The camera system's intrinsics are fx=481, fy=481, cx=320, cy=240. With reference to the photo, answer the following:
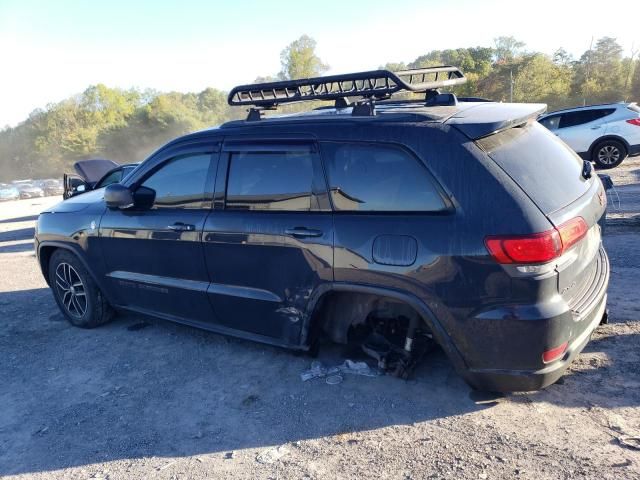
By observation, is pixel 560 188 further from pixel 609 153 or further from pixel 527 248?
pixel 609 153

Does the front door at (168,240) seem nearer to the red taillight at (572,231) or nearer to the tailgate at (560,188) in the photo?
the tailgate at (560,188)

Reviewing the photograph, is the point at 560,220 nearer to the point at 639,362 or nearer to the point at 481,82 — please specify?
the point at 639,362

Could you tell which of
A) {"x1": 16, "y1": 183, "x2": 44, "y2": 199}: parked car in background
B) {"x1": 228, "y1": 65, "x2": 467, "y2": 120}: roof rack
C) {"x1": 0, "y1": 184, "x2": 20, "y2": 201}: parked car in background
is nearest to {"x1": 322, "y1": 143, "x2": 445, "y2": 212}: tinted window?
{"x1": 228, "y1": 65, "x2": 467, "y2": 120}: roof rack

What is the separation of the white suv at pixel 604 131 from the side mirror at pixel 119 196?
11191 millimetres

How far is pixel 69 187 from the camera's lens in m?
10.4

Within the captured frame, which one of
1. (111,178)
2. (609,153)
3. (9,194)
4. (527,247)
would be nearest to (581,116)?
(609,153)

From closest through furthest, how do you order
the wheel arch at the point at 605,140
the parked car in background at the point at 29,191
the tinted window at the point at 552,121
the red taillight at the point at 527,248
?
the red taillight at the point at 527,248 < the wheel arch at the point at 605,140 < the tinted window at the point at 552,121 < the parked car in background at the point at 29,191

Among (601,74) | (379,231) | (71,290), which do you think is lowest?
(71,290)

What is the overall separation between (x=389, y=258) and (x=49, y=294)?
16.7ft

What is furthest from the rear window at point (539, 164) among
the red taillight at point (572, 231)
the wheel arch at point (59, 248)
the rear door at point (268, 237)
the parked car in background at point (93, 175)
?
the parked car in background at point (93, 175)

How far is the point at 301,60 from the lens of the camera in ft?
191

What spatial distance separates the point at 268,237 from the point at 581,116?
1229cm

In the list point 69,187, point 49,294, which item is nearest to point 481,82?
point 69,187

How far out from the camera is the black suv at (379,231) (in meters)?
2.51
